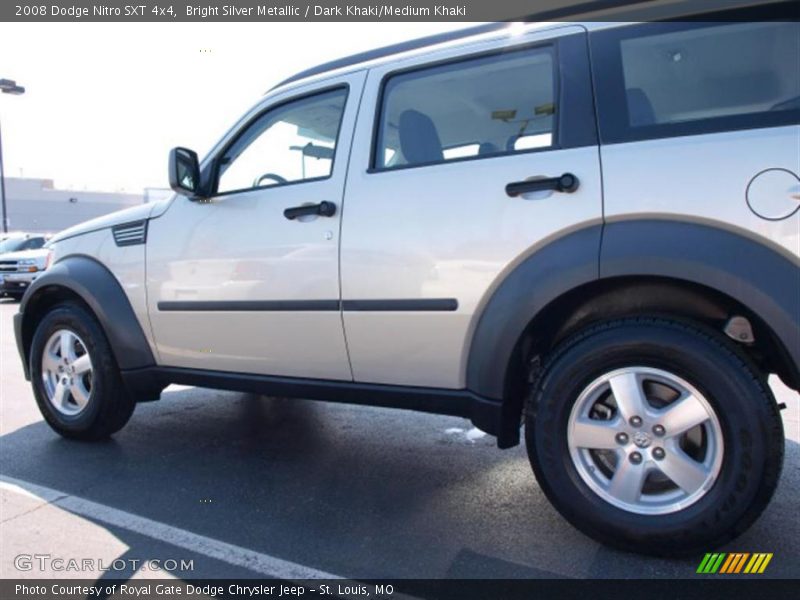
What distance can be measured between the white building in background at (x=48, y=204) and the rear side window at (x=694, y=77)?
61927 mm

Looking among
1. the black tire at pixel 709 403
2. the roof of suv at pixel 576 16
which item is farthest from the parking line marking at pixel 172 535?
the roof of suv at pixel 576 16

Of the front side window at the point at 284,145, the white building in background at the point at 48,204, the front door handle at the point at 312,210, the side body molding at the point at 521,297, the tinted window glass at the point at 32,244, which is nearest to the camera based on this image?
the side body molding at the point at 521,297

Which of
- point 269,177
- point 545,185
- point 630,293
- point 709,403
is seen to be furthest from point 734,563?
point 269,177

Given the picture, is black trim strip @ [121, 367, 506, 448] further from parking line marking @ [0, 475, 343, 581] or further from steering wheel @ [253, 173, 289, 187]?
steering wheel @ [253, 173, 289, 187]

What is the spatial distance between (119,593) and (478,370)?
1.62m

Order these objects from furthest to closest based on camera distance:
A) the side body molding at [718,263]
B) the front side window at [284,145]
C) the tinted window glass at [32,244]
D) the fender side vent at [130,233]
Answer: the tinted window glass at [32,244]
the fender side vent at [130,233]
the front side window at [284,145]
the side body molding at [718,263]

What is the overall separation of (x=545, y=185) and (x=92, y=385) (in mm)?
2952

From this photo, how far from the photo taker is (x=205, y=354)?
10.6ft

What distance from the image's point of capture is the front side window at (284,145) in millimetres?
2984

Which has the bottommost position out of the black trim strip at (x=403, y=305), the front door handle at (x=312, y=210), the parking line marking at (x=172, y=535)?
the parking line marking at (x=172, y=535)

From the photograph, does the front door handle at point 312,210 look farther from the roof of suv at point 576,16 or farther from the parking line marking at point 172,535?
the parking line marking at point 172,535

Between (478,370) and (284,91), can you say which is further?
(284,91)

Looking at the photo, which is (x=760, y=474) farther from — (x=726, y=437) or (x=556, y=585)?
→ (x=556, y=585)

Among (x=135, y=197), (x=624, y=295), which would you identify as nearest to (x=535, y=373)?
(x=624, y=295)
